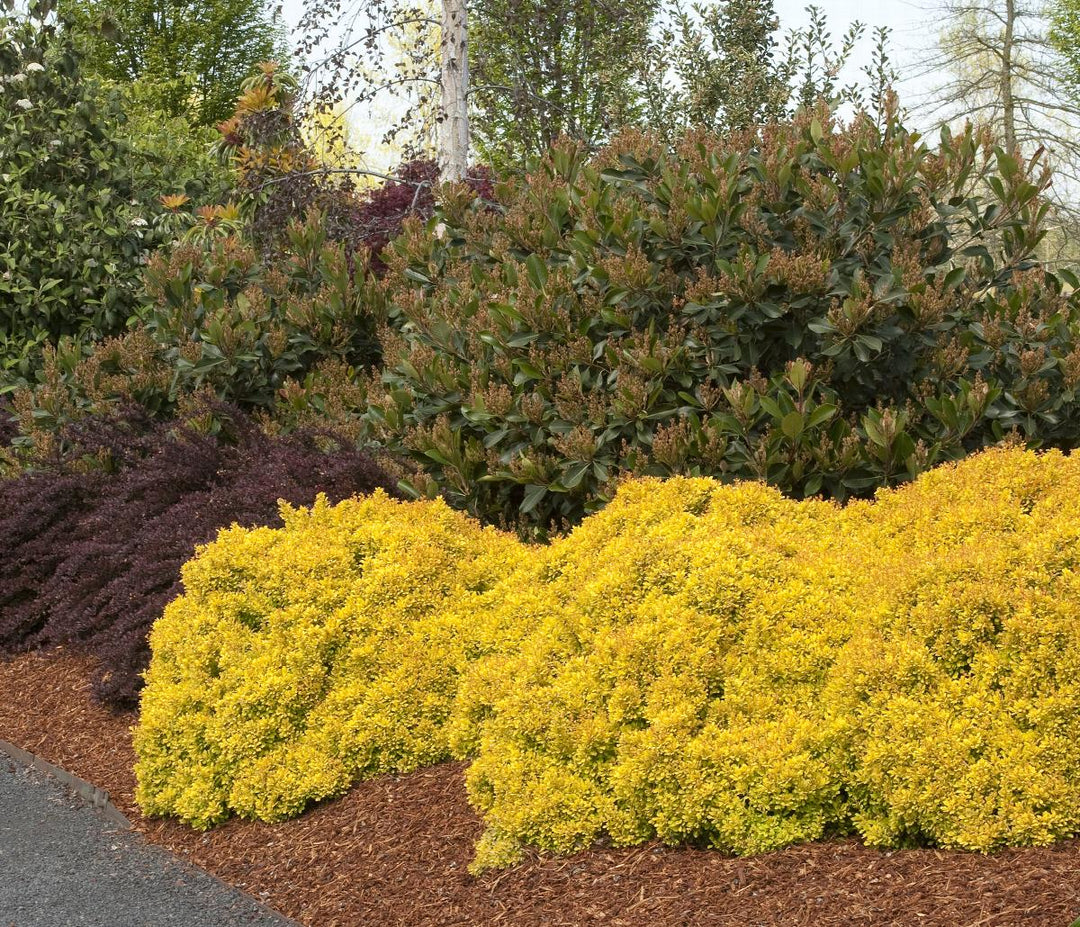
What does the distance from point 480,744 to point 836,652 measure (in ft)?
3.93

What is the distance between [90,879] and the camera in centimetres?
404

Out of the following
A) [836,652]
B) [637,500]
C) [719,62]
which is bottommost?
[836,652]

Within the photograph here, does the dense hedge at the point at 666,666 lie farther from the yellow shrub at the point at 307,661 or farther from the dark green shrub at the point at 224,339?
the dark green shrub at the point at 224,339

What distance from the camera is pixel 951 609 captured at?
3.27 meters

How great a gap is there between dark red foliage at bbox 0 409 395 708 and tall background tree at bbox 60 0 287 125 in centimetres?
2305

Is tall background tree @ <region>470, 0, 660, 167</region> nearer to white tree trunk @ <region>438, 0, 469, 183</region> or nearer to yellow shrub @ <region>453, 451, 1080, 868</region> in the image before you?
white tree trunk @ <region>438, 0, 469, 183</region>

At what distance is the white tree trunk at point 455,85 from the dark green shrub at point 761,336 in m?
3.97

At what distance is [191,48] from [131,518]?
26.5 meters

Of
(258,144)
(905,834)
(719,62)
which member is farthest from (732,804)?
(719,62)

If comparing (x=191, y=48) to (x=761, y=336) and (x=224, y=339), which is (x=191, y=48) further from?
(x=761, y=336)

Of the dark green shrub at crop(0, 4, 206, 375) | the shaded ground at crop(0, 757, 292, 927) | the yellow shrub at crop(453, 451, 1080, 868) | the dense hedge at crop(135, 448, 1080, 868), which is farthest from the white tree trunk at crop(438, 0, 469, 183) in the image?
the shaded ground at crop(0, 757, 292, 927)

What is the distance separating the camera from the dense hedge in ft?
10.4

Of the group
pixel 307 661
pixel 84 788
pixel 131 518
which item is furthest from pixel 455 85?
pixel 84 788

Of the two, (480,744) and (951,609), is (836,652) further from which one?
(480,744)
